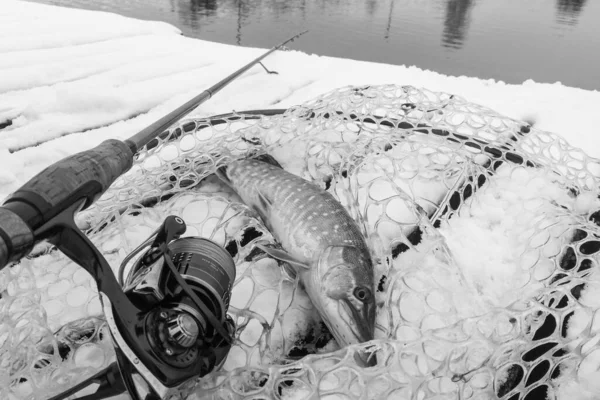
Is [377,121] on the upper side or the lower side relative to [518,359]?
upper

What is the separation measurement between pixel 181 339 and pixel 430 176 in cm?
164

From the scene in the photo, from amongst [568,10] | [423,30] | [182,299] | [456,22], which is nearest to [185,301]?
[182,299]

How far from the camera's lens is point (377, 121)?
2.25m

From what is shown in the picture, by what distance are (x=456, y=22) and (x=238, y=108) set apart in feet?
41.2

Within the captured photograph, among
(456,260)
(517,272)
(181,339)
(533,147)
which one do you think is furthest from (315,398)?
(533,147)

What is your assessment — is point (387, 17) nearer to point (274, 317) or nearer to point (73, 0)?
point (73, 0)

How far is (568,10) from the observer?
15.5 m

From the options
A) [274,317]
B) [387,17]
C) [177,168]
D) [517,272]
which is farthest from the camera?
[387,17]

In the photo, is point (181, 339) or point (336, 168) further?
point (336, 168)

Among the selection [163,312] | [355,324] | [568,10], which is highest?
[568,10]

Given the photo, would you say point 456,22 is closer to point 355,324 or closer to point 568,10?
point 568,10

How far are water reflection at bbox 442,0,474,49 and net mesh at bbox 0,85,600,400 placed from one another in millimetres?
9528

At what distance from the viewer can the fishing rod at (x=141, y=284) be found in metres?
0.96

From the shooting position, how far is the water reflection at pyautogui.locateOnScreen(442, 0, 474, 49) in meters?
10.8
